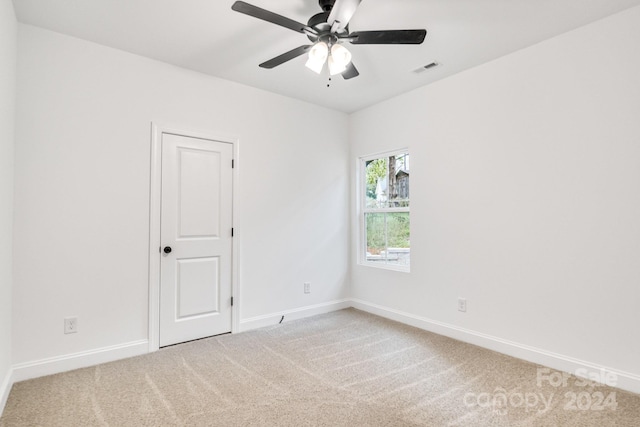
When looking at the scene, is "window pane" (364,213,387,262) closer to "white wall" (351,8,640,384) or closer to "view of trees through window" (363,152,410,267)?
"view of trees through window" (363,152,410,267)

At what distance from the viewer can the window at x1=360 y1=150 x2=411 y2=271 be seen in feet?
13.0

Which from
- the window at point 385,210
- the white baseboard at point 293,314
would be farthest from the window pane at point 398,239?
the white baseboard at point 293,314

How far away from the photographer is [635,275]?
2.30 metres

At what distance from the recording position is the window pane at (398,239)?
12.9 feet

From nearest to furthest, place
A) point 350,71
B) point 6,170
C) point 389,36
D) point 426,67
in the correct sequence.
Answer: point 389,36 < point 6,170 < point 350,71 < point 426,67

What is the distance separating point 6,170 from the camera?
7.34 ft

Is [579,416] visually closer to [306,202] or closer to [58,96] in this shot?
[306,202]

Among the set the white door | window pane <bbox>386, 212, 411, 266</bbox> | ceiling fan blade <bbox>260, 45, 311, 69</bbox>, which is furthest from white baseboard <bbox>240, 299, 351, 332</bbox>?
ceiling fan blade <bbox>260, 45, 311, 69</bbox>

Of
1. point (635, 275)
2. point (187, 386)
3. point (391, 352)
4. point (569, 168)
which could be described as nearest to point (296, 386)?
point (187, 386)

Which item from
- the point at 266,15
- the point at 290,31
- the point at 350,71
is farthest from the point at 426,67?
the point at 266,15

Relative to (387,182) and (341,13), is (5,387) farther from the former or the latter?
(387,182)

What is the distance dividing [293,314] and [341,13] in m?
3.16

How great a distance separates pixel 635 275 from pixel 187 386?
326 centimetres

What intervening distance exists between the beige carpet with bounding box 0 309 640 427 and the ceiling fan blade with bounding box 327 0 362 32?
2.39 meters
